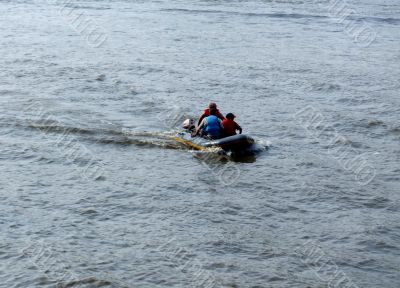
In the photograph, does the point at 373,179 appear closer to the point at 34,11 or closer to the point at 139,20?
the point at 139,20

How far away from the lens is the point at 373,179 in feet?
63.6

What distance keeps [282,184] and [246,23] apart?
32.3 metres

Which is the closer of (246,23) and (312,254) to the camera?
(312,254)

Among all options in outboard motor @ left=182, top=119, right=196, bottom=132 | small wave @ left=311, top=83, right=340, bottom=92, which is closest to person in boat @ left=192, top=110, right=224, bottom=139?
outboard motor @ left=182, top=119, right=196, bottom=132

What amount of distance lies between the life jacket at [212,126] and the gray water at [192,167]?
0.89 metres

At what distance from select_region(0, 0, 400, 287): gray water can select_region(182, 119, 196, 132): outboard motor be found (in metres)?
0.73

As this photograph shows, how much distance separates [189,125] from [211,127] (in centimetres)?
170

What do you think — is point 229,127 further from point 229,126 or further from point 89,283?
point 89,283

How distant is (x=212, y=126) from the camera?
69.6 feet

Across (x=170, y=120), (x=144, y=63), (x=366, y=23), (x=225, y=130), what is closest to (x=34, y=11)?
(x=144, y=63)

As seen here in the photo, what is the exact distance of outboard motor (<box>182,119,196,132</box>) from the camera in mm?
22594

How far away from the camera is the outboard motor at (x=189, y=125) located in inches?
890

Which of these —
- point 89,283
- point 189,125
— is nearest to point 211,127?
point 189,125

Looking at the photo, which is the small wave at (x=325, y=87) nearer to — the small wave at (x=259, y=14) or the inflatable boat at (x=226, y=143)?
the inflatable boat at (x=226, y=143)
